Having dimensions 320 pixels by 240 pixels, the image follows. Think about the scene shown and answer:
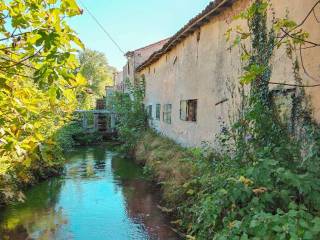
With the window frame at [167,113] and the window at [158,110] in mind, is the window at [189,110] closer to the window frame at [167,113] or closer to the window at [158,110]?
the window frame at [167,113]

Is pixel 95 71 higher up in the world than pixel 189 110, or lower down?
higher up

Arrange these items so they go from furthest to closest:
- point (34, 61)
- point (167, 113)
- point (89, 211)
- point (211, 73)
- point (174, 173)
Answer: point (167, 113)
point (211, 73)
point (174, 173)
point (89, 211)
point (34, 61)

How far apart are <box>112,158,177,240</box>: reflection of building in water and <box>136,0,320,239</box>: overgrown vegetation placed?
15.4 inches

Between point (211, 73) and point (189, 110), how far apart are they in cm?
261

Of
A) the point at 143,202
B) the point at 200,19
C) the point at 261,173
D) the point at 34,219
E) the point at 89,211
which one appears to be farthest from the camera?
the point at 200,19

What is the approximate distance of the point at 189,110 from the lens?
1261cm

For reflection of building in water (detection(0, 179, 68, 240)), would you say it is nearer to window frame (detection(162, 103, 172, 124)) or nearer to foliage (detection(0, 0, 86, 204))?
foliage (detection(0, 0, 86, 204))

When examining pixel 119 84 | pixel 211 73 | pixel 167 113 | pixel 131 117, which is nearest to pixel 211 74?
pixel 211 73

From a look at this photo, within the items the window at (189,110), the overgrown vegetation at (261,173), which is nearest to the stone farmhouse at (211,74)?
the window at (189,110)

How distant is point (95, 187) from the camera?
38.9 feet

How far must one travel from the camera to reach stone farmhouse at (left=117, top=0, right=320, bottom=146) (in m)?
5.83

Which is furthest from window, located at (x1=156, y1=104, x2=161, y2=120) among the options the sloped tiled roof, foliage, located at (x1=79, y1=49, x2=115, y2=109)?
foliage, located at (x1=79, y1=49, x2=115, y2=109)

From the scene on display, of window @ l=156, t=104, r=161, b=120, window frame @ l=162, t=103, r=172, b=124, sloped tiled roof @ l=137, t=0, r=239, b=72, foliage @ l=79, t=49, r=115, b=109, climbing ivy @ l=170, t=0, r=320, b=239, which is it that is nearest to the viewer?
climbing ivy @ l=170, t=0, r=320, b=239

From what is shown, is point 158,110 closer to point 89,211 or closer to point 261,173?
point 89,211
